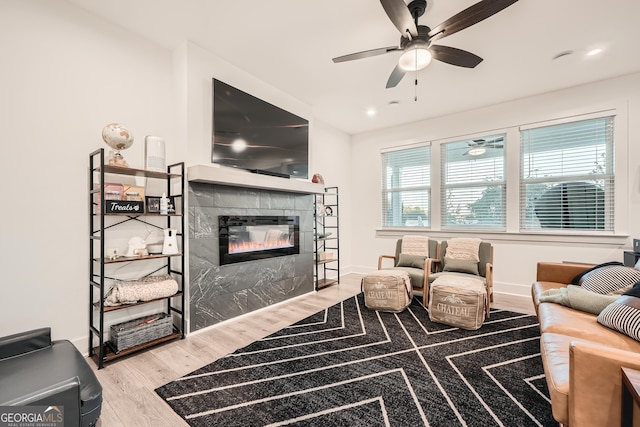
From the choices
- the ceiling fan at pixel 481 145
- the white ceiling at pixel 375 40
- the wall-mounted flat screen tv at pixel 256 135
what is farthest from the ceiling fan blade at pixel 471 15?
the ceiling fan at pixel 481 145

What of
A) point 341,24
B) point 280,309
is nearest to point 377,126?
point 341,24

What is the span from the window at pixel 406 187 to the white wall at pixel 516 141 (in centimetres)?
17

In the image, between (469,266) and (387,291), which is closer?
(387,291)

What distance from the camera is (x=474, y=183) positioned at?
445cm

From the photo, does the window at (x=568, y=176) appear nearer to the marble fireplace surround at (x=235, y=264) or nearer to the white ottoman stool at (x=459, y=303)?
the white ottoman stool at (x=459, y=303)

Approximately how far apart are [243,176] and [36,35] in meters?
1.84

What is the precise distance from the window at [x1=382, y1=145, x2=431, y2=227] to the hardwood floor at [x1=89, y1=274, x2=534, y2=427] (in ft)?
6.05

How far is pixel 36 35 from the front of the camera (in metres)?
2.13

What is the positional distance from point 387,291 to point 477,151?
2.73 metres

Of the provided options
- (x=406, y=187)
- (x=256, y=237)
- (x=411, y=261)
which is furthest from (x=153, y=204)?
(x=406, y=187)

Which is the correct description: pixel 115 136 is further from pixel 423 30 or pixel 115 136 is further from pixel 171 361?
pixel 423 30

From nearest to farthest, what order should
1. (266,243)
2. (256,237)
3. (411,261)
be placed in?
(256,237) < (266,243) < (411,261)

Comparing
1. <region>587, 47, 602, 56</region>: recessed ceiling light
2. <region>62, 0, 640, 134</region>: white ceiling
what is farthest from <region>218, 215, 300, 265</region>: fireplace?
<region>587, 47, 602, 56</region>: recessed ceiling light

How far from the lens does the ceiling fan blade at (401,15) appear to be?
1.79 m
